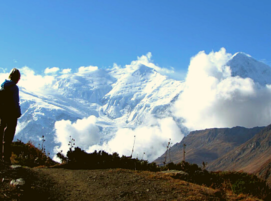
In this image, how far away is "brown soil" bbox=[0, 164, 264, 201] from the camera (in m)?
8.12

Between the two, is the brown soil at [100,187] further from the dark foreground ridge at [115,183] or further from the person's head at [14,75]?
the person's head at [14,75]

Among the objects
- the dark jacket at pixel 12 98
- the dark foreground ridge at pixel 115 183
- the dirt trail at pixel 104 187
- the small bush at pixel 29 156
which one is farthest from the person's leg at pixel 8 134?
the small bush at pixel 29 156

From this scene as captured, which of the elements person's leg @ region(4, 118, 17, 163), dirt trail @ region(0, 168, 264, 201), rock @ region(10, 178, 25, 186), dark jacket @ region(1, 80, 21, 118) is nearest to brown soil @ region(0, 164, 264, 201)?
dirt trail @ region(0, 168, 264, 201)

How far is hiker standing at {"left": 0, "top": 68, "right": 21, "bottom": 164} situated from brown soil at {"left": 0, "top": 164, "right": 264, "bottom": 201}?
1.43 m

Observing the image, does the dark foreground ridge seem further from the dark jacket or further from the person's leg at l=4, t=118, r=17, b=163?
the dark jacket

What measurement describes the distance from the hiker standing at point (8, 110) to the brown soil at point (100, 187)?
143 centimetres

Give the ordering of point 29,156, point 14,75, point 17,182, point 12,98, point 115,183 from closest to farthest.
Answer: point 17,182
point 115,183
point 12,98
point 14,75
point 29,156

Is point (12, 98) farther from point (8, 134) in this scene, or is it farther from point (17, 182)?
point (17, 182)

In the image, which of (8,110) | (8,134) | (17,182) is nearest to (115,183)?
(17,182)

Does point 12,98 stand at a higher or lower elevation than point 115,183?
higher

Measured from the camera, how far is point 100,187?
888 cm

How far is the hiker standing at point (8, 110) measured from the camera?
1054 centimetres

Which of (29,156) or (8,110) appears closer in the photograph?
(8,110)

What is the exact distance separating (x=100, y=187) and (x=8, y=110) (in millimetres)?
3829
